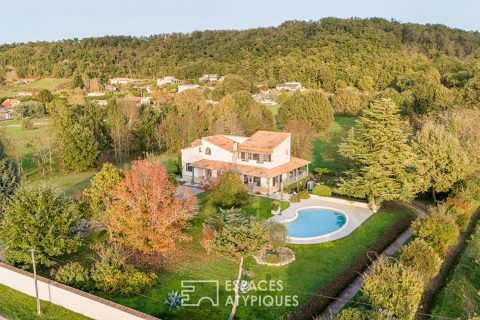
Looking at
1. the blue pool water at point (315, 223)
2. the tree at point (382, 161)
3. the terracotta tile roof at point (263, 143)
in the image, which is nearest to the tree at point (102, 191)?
the blue pool water at point (315, 223)

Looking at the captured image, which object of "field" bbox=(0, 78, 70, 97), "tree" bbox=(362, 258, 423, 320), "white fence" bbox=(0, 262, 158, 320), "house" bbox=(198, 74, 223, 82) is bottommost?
"white fence" bbox=(0, 262, 158, 320)

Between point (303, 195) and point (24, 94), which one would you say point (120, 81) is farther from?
point (303, 195)

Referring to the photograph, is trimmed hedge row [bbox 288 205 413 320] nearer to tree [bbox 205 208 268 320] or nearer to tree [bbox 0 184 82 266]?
tree [bbox 205 208 268 320]

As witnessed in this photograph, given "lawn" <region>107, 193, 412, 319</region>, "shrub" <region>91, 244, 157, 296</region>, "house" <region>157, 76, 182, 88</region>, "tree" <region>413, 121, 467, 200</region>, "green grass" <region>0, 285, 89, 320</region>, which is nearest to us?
"green grass" <region>0, 285, 89, 320</region>

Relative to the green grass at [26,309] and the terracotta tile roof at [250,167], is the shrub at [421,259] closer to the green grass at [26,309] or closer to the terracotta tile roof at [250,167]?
the green grass at [26,309]

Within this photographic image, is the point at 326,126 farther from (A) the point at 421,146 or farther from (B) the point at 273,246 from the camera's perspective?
(B) the point at 273,246

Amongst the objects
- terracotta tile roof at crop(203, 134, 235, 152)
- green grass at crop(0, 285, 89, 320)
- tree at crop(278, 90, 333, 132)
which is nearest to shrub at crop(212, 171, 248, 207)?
terracotta tile roof at crop(203, 134, 235, 152)

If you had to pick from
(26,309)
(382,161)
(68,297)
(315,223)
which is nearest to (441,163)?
(382,161)
